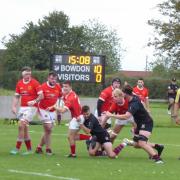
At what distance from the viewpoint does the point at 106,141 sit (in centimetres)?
1591

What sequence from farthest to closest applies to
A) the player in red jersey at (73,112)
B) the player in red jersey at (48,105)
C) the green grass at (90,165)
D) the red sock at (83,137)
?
the player in red jersey at (48,105) < the red sock at (83,137) < the player in red jersey at (73,112) < the green grass at (90,165)

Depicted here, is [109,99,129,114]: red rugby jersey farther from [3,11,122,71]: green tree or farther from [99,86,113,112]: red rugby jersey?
[3,11,122,71]: green tree

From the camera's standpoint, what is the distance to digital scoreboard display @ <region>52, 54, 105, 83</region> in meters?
30.9

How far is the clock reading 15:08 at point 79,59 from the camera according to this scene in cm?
3092

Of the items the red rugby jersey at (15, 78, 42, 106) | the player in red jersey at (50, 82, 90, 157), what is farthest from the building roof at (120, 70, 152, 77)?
the player in red jersey at (50, 82, 90, 157)

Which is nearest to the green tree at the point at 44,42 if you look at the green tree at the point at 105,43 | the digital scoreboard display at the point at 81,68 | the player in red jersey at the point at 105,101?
the green tree at the point at 105,43

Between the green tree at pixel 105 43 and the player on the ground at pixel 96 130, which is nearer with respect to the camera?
the player on the ground at pixel 96 130

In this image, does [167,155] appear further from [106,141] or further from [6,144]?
[6,144]

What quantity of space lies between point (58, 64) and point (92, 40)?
6812 cm

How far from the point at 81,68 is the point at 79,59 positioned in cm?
43

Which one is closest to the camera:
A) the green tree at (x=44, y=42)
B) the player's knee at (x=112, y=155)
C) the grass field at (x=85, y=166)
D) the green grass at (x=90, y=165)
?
the grass field at (x=85, y=166)

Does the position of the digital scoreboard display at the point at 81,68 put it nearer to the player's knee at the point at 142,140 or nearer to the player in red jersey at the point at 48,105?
the player in red jersey at the point at 48,105

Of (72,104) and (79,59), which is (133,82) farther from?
(72,104)

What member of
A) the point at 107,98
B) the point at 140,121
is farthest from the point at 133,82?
the point at 140,121
